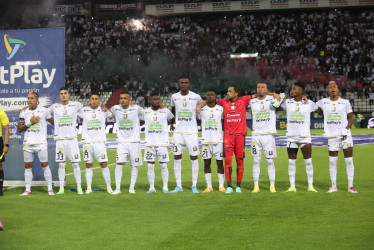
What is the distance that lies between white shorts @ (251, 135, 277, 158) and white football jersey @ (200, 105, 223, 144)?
732 mm

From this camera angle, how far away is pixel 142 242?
25.1 ft

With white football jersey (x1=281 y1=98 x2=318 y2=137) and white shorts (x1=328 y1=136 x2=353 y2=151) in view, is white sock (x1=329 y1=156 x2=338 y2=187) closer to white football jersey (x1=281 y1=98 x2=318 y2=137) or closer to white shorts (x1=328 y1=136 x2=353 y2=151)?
white shorts (x1=328 y1=136 x2=353 y2=151)

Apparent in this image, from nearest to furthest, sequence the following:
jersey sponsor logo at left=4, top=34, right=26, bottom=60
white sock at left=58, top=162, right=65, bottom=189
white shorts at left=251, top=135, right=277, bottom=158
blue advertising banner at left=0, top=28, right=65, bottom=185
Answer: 1. white shorts at left=251, top=135, right=277, bottom=158
2. white sock at left=58, top=162, right=65, bottom=189
3. blue advertising banner at left=0, top=28, right=65, bottom=185
4. jersey sponsor logo at left=4, top=34, right=26, bottom=60

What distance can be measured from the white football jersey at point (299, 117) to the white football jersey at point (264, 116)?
356mm

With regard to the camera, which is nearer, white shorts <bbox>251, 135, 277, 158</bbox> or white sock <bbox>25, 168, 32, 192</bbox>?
white shorts <bbox>251, 135, 277, 158</bbox>

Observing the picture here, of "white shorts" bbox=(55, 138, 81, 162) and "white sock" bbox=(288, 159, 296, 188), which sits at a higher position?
"white shorts" bbox=(55, 138, 81, 162)

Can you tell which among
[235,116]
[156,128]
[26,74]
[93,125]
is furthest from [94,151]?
[235,116]

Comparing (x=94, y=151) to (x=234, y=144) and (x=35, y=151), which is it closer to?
(x=35, y=151)

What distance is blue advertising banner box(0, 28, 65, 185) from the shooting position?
13648 mm

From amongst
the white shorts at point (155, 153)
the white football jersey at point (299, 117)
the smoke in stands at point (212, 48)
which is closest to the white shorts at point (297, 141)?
the white football jersey at point (299, 117)

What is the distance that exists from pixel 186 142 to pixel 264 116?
1754mm

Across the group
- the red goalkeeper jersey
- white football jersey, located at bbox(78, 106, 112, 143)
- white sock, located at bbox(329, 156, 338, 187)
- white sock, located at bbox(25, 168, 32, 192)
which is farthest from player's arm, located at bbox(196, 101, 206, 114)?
white sock, located at bbox(25, 168, 32, 192)

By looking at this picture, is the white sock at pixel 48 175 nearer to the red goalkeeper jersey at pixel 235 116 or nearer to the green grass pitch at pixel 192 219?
the green grass pitch at pixel 192 219

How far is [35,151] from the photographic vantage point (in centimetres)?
1252
